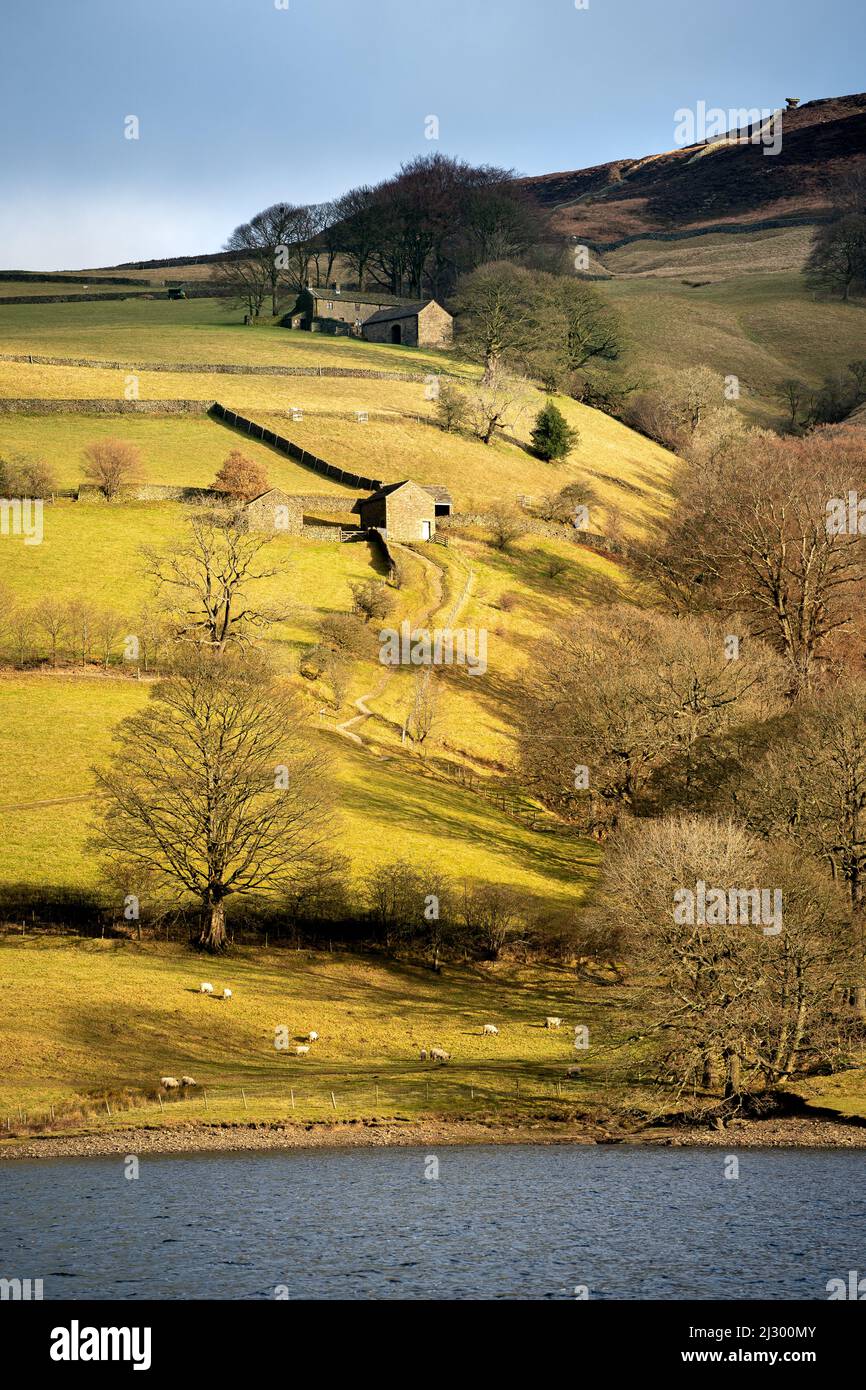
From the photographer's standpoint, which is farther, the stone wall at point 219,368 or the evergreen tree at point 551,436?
the evergreen tree at point 551,436

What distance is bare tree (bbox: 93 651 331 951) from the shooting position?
5941 centimetres

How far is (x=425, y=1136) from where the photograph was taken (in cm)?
4191

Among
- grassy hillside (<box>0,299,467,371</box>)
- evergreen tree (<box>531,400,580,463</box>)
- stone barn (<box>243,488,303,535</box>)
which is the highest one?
grassy hillside (<box>0,299,467,371</box>)

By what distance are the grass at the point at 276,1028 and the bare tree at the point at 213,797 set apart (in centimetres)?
381

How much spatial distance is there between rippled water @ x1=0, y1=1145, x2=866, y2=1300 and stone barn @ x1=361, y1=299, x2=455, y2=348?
146670 millimetres

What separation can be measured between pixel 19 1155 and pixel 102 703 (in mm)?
39656

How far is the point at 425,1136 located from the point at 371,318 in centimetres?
15143

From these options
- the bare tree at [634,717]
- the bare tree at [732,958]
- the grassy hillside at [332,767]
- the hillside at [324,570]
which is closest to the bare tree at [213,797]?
the grassy hillside at [332,767]

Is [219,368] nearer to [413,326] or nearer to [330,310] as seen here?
[413,326]

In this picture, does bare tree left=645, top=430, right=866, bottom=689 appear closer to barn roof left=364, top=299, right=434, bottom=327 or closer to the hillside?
the hillside

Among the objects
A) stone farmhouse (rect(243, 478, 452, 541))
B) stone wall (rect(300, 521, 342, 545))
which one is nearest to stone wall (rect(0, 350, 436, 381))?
stone farmhouse (rect(243, 478, 452, 541))

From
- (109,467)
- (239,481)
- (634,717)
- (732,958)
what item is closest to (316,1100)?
(732,958)

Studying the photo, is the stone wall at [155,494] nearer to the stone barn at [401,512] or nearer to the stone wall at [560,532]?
the stone barn at [401,512]

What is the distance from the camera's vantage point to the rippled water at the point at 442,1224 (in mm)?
29062
